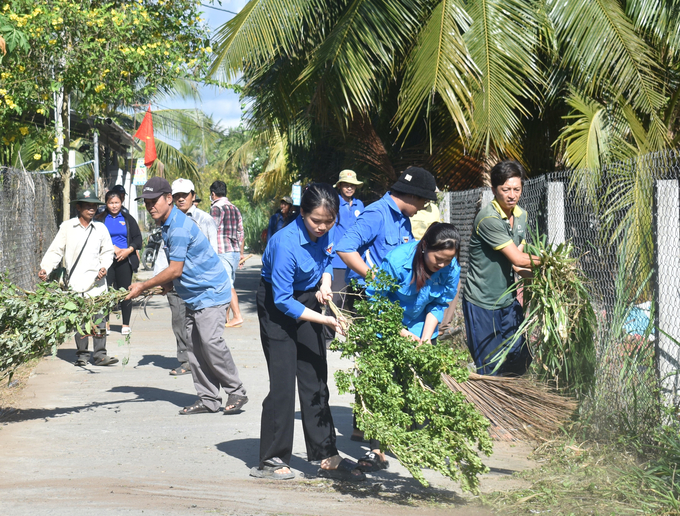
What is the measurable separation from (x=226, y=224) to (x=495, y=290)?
18.4 feet

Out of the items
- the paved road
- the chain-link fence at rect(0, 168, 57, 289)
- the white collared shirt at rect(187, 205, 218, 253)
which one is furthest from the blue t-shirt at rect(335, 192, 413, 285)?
the chain-link fence at rect(0, 168, 57, 289)

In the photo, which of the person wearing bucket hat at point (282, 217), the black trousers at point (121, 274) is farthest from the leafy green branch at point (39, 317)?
the person wearing bucket hat at point (282, 217)

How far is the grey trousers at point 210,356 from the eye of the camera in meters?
6.07

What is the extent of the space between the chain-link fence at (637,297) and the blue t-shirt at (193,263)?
272 centimetres

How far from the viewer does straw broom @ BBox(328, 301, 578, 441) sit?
4457mm

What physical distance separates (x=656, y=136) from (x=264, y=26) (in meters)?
5.51

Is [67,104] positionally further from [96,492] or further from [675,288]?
[675,288]

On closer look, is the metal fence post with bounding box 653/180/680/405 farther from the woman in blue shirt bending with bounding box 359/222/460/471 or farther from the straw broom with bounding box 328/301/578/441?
the woman in blue shirt bending with bounding box 359/222/460/471

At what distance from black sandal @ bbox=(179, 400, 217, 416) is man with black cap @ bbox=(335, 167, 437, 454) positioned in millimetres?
2044

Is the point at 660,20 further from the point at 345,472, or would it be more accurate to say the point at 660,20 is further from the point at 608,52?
the point at 345,472

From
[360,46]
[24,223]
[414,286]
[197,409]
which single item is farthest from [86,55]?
[414,286]

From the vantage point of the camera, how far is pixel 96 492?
430cm

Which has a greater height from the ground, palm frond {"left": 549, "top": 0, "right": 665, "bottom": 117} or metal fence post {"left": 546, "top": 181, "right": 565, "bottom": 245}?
palm frond {"left": 549, "top": 0, "right": 665, "bottom": 117}

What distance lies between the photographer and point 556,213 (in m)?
6.38
